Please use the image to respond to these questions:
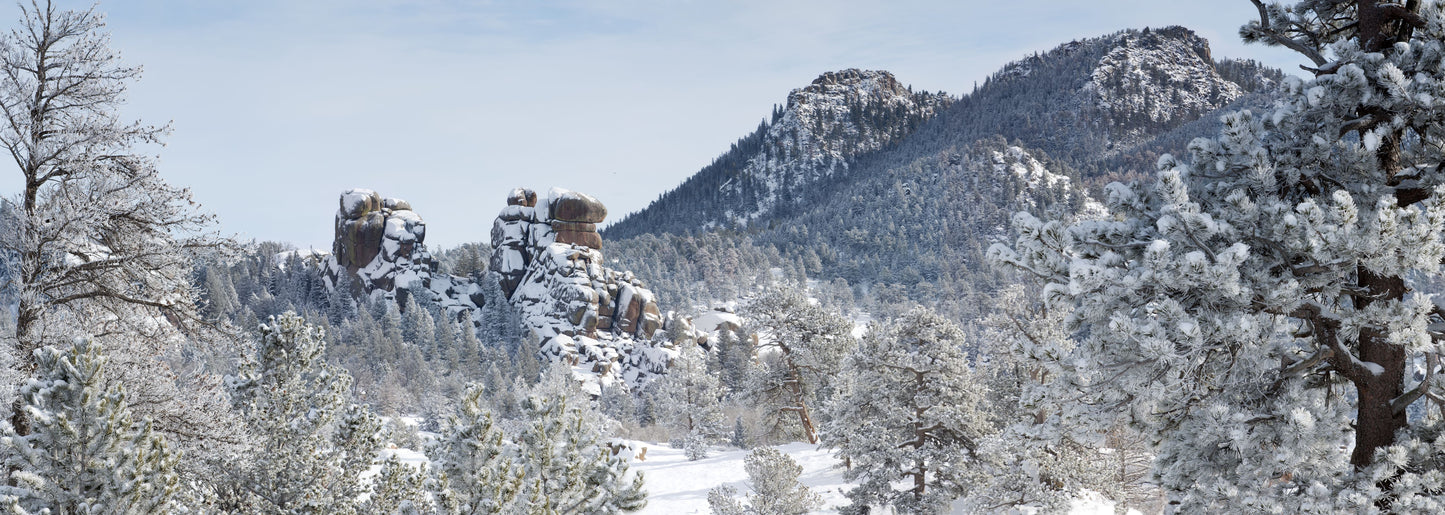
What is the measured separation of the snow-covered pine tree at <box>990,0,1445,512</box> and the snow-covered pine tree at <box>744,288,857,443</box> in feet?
68.4

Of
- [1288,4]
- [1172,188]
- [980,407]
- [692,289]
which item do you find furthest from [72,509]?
[692,289]

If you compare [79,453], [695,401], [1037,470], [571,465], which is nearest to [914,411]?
[1037,470]

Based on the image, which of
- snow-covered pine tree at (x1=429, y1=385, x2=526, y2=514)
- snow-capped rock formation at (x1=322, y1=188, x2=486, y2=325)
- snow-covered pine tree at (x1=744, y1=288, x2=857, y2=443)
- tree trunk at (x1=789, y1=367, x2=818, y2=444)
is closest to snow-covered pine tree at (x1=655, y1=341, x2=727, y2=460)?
tree trunk at (x1=789, y1=367, x2=818, y2=444)

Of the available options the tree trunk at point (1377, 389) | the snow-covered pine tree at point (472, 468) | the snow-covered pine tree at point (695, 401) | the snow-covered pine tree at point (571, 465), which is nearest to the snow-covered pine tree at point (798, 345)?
the snow-covered pine tree at point (695, 401)

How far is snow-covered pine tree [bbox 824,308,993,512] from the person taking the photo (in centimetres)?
1730

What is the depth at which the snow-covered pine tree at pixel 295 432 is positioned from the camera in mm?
10883

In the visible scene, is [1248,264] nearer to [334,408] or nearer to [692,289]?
[334,408]

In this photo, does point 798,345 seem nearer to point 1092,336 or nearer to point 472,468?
point 472,468

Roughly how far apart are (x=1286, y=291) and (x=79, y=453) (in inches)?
366

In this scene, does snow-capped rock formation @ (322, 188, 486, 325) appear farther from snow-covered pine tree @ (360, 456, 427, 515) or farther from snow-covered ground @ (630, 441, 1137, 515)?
snow-covered pine tree @ (360, 456, 427, 515)

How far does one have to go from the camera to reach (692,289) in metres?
128

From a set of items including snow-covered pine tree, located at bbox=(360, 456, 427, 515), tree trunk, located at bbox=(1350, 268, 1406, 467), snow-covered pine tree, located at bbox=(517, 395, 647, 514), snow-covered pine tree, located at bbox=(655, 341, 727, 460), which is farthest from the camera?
snow-covered pine tree, located at bbox=(655, 341, 727, 460)

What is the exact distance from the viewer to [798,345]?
28.5 m

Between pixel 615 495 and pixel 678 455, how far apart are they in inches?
1249
